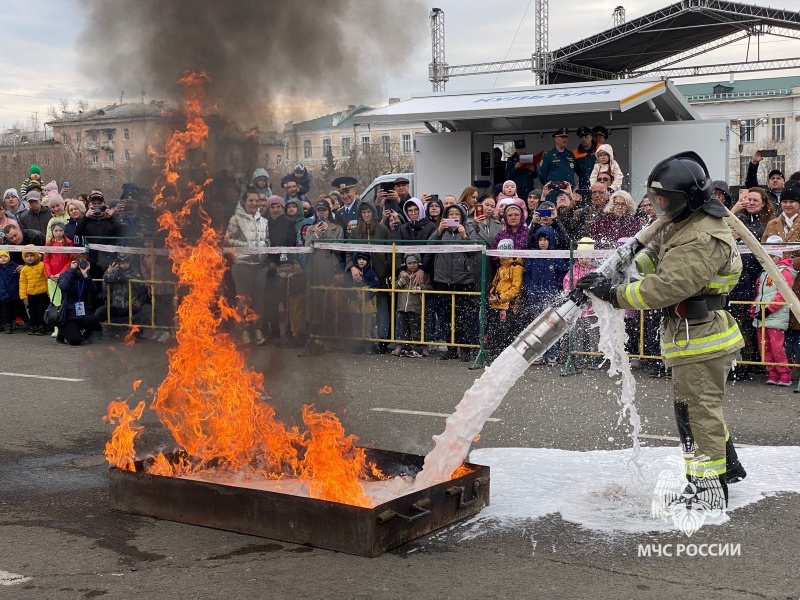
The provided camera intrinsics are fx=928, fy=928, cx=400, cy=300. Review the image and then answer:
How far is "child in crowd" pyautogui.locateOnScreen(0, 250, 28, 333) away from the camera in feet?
45.6

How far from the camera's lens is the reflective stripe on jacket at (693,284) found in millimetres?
4969

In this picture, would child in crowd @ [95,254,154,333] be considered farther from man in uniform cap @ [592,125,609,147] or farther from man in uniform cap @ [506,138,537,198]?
man in uniform cap @ [592,125,609,147]

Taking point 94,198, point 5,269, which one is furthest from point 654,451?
point 5,269

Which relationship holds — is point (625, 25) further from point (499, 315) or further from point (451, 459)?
point (451, 459)

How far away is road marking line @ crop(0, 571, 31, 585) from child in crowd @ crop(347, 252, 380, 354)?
22.5 feet

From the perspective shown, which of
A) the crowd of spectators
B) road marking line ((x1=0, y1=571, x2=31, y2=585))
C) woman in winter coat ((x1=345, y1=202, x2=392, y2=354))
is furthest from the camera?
woman in winter coat ((x1=345, y1=202, x2=392, y2=354))

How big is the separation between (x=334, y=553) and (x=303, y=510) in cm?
26

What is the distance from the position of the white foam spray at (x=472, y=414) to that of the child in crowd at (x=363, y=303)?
5.92 meters

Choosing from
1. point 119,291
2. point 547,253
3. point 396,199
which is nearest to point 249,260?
point 547,253

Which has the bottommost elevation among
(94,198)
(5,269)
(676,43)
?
(5,269)

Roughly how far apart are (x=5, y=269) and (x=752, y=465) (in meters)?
11.5

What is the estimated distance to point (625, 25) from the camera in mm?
27547

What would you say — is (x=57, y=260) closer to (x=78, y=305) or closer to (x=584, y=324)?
(x=78, y=305)

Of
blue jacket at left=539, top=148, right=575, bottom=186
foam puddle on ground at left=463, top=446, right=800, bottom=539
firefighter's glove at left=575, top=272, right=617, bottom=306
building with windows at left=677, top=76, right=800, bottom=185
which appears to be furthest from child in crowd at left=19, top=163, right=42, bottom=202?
building with windows at left=677, top=76, right=800, bottom=185
